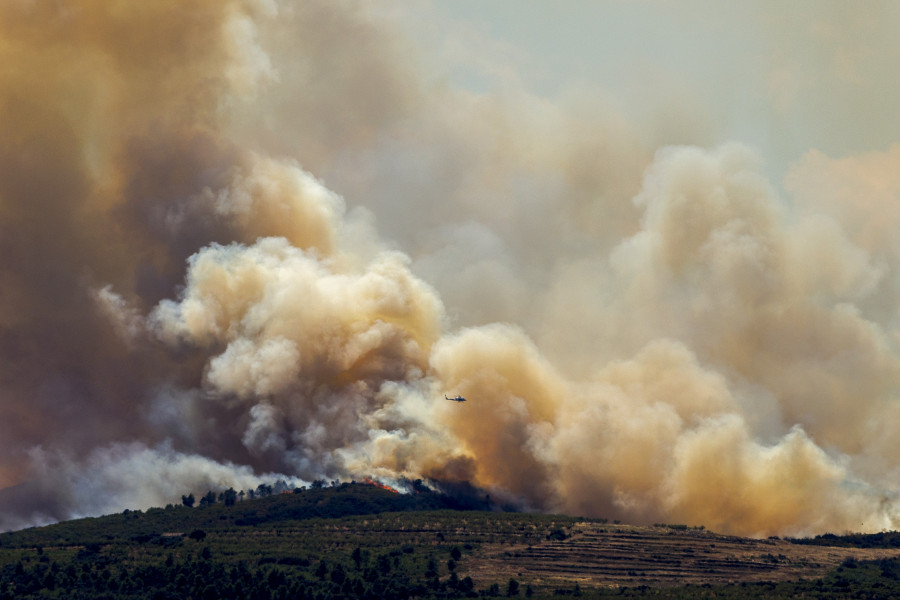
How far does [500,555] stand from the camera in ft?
463

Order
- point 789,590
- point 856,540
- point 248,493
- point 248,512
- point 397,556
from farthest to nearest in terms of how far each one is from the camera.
Answer: point 248,493
point 856,540
point 248,512
point 397,556
point 789,590

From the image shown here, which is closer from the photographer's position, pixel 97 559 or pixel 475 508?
pixel 97 559

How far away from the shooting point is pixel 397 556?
139125mm

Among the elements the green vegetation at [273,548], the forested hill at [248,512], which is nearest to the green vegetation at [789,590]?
the green vegetation at [273,548]

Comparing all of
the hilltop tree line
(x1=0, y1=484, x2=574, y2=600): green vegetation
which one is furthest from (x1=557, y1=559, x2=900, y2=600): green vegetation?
the hilltop tree line

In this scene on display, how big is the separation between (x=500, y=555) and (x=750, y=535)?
38.2m

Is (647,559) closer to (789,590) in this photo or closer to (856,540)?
(789,590)

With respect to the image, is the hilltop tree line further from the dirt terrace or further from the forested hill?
the dirt terrace

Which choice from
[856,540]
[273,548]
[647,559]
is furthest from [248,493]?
[856,540]

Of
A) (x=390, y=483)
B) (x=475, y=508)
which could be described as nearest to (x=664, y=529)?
(x=475, y=508)

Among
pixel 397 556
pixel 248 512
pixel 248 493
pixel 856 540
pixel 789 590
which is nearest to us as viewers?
pixel 789 590

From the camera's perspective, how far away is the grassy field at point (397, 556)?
128625 millimetres

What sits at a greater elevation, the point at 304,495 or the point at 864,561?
the point at 304,495

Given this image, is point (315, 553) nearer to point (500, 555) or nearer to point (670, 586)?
point (500, 555)
